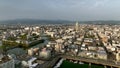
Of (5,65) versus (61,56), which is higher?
(5,65)

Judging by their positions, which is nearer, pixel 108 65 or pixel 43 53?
pixel 108 65

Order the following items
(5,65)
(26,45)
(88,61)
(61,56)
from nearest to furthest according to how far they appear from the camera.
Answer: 1. (5,65)
2. (88,61)
3. (61,56)
4. (26,45)

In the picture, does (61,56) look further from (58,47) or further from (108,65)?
(108,65)

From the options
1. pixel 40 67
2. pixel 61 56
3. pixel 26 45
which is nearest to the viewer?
pixel 40 67

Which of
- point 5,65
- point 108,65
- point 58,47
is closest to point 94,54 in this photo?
point 108,65

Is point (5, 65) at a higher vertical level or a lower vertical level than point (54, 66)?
higher

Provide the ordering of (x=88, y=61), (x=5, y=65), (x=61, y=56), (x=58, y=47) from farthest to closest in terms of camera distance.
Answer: (x=58, y=47), (x=61, y=56), (x=88, y=61), (x=5, y=65)

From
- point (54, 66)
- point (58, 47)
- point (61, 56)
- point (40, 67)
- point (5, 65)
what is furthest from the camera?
point (58, 47)

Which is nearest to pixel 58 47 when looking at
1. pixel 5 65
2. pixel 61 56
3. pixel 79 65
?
pixel 61 56

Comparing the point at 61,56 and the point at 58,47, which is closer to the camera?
the point at 61,56

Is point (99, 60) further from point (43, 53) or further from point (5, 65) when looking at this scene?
point (5, 65)
